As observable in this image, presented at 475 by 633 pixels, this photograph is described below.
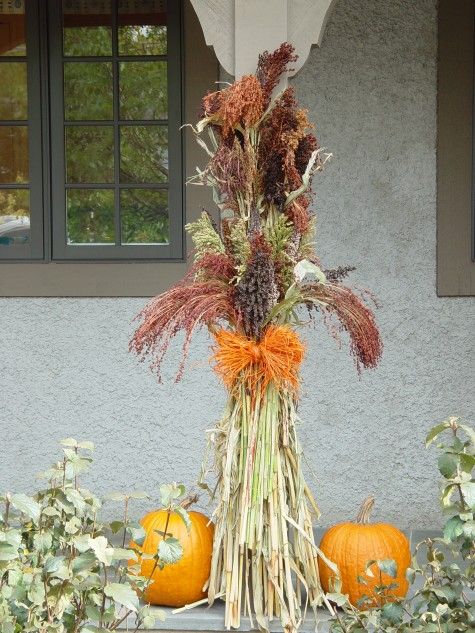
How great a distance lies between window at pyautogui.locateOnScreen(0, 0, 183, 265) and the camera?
573 centimetres

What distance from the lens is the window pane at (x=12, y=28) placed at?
5.77 metres

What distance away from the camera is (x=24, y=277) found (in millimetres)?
5734

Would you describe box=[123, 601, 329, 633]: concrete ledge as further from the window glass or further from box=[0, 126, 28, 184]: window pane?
Answer: box=[0, 126, 28, 184]: window pane

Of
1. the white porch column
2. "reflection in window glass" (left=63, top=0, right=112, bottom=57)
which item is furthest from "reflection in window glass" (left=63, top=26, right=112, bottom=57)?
the white porch column

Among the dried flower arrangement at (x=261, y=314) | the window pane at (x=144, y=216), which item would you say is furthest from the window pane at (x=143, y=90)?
the dried flower arrangement at (x=261, y=314)

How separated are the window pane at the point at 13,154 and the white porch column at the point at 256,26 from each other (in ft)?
6.03

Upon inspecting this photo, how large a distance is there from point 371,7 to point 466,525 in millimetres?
3505

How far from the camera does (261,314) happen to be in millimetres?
3982

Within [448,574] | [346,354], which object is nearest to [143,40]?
[346,354]

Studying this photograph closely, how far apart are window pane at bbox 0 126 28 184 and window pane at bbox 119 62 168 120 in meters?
0.56

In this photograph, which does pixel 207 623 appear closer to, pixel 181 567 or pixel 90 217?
pixel 181 567

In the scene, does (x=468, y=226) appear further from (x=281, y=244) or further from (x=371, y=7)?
(x=281, y=244)

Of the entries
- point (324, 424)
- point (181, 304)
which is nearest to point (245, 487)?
point (181, 304)

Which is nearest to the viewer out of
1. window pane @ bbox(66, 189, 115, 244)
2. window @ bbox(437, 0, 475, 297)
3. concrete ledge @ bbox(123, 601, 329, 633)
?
concrete ledge @ bbox(123, 601, 329, 633)
